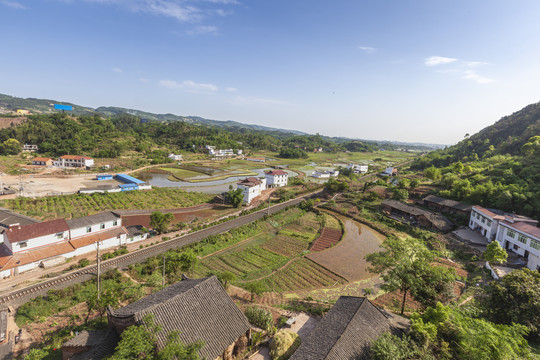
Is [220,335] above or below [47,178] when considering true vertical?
above

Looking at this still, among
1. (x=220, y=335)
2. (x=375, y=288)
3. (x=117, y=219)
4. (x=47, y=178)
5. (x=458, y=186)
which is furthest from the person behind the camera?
(x=47, y=178)

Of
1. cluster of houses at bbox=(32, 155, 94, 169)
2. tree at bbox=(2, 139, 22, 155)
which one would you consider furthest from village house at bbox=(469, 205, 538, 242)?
tree at bbox=(2, 139, 22, 155)

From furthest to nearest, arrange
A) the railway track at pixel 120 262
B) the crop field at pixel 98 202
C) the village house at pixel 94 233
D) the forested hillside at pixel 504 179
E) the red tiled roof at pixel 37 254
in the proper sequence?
the crop field at pixel 98 202 < the forested hillside at pixel 504 179 < the village house at pixel 94 233 < the red tiled roof at pixel 37 254 < the railway track at pixel 120 262

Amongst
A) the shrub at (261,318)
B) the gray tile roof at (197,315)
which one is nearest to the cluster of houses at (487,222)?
the shrub at (261,318)

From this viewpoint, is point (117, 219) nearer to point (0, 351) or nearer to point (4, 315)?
point (4, 315)

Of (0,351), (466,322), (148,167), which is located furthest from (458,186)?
(148,167)

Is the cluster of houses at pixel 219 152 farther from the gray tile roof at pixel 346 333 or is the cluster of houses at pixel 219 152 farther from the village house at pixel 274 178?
the gray tile roof at pixel 346 333

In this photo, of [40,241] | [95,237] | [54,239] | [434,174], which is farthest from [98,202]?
[434,174]
